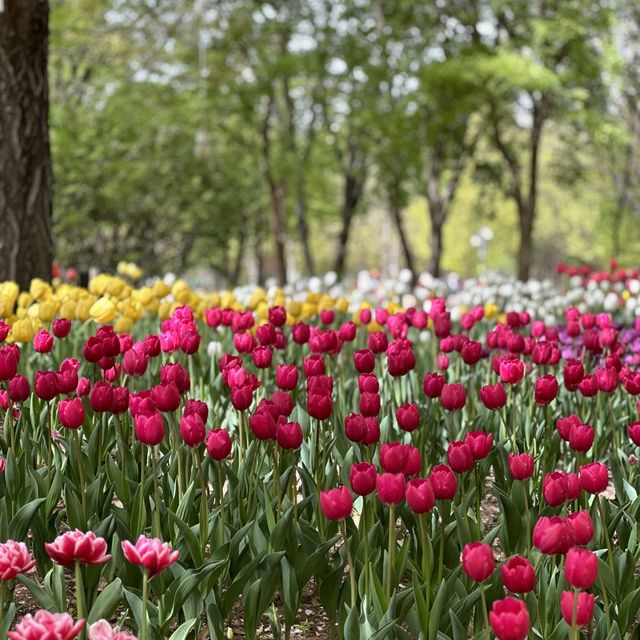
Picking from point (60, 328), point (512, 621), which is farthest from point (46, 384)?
point (512, 621)

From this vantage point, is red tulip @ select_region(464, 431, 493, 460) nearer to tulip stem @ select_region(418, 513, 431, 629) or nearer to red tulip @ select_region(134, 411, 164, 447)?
tulip stem @ select_region(418, 513, 431, 629)

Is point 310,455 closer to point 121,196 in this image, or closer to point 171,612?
point 171,612

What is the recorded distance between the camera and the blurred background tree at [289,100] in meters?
19.8

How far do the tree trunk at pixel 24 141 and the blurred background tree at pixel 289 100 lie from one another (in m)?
9.84

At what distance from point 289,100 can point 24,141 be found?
56.4ft

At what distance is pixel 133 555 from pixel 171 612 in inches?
24.5

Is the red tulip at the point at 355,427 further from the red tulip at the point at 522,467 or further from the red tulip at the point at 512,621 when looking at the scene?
the red tulip at the point at 512,621

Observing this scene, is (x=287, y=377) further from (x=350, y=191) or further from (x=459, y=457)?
(x=350, y=191)

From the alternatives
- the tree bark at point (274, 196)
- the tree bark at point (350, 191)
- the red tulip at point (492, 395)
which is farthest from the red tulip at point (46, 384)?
the tree bark at point (350, 191)

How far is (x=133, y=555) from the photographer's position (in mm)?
1950

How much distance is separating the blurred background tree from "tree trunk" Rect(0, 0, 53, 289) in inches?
388

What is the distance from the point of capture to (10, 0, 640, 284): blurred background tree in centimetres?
1977

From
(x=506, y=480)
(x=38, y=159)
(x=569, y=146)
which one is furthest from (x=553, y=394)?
(x=569, y=146)

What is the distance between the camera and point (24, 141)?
744 cm
